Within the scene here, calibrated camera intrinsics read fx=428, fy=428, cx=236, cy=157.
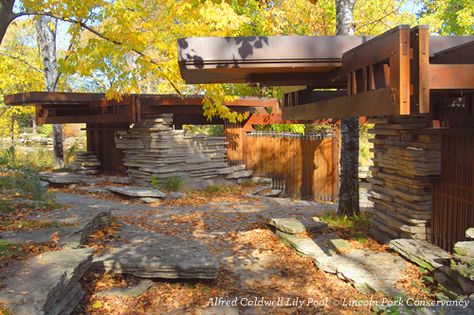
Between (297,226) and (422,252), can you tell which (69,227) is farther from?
(422,252)

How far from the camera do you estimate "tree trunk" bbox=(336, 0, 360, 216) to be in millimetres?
8141

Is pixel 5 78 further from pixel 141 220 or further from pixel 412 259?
pixel 412 259

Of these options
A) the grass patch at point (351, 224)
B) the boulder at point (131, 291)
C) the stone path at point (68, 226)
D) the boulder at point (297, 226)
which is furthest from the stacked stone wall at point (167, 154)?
the boulder at point (131, 291)

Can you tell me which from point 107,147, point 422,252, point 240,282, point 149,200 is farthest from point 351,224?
point 107,147

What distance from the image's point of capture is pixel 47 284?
391 cm

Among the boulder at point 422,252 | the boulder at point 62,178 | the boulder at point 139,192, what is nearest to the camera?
the boulder at point 422,252

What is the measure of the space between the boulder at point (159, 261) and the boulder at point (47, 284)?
0.54 meters

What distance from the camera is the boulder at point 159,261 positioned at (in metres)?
5.39

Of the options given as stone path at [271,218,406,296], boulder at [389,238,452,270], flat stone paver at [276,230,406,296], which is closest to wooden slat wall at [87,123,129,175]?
stone path at [271,218,406,296]

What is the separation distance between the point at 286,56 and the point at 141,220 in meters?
6.01

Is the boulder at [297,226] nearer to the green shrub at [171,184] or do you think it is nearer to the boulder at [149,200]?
the boulder at [149,200]

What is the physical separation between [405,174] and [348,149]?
2.21m

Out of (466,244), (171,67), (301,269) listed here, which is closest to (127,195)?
(171,67)

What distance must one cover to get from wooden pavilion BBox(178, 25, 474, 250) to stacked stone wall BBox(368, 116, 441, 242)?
14mm
